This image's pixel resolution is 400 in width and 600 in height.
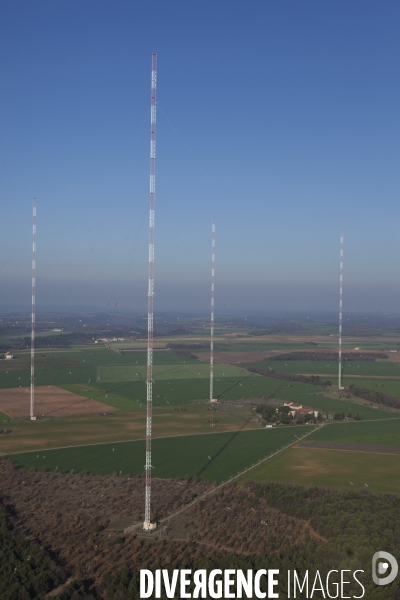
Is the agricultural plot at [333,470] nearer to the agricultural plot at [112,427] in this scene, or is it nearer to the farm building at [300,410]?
the agricultural plot at [112,427]

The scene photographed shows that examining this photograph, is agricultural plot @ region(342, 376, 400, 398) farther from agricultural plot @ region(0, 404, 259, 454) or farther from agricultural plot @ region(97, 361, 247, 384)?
agricultural plot @ region(0, 404, 259, 454)

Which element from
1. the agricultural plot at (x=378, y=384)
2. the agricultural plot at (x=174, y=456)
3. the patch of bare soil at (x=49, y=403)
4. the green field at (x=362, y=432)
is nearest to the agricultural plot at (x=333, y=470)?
the agricultural plot at (x=174, y=456)

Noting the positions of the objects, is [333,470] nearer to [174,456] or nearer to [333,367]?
[174,456]

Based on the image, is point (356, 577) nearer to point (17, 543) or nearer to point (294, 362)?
point (17, 543)

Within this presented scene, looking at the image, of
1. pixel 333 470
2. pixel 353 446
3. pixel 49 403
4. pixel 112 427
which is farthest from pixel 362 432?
pixel 49 403

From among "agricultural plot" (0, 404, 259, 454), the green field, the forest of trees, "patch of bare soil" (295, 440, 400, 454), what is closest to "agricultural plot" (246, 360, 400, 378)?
the green field

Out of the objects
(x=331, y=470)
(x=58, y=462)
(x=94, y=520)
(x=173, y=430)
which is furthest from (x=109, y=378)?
(x=94, y=520)
